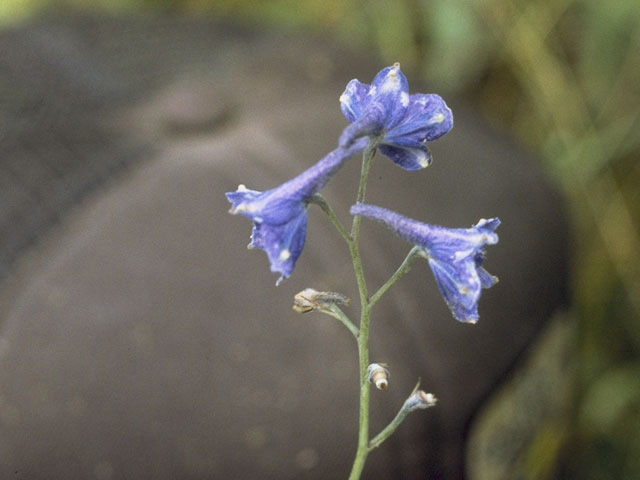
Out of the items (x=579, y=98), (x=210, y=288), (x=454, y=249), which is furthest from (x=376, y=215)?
(x=579, y=98)

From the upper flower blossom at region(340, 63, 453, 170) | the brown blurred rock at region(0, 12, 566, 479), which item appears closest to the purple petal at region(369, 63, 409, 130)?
the upper flower blossom at region(340, 63, 453, 170)

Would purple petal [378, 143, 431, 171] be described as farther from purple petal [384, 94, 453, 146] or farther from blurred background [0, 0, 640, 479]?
blurred background [0, 0, 640, 479]

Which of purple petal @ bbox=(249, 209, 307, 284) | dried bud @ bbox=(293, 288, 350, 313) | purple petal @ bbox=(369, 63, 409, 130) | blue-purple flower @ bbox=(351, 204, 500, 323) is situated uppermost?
purple petal @ bbox=(369, 63, 409, 130)

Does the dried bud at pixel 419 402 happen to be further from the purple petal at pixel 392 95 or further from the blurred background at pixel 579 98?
the blurred background at pixel 579 98

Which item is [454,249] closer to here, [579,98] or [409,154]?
[409,154]

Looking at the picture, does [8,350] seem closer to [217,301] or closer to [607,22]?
[217,301]

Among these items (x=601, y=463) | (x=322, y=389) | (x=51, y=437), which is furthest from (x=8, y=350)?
(x=601, y=463)
